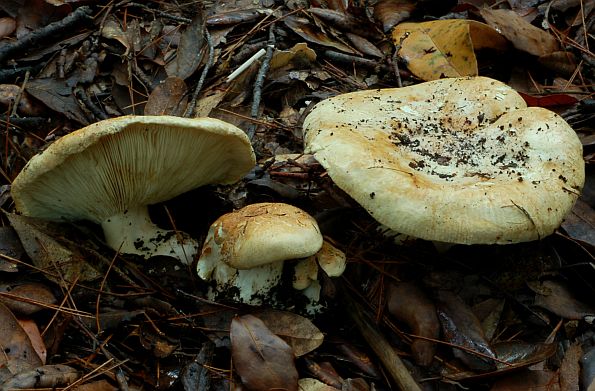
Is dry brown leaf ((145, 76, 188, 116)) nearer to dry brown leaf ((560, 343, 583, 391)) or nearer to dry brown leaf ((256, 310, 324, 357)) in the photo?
dry brown leaf ((256, 310, 324, 357))

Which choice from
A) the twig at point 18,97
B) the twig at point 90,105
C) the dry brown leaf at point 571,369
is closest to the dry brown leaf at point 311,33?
the twig at point 90,105

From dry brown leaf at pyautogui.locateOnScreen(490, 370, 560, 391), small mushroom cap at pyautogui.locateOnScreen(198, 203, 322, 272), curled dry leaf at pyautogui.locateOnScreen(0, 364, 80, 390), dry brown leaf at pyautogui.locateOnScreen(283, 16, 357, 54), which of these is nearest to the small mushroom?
small mushroom cap at pyautogui.locateOnScreen(198, 203, 322, 272)

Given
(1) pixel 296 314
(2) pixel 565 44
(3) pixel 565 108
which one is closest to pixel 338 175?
(1) pixel 296 314

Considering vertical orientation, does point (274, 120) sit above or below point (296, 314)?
above

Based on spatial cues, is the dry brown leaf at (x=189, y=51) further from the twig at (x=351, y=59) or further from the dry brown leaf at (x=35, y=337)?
the dry brown leaf at (x=35, y=337)

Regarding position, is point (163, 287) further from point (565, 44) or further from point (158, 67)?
point (565, 44)

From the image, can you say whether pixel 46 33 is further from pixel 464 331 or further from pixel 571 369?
pixel 571 369
